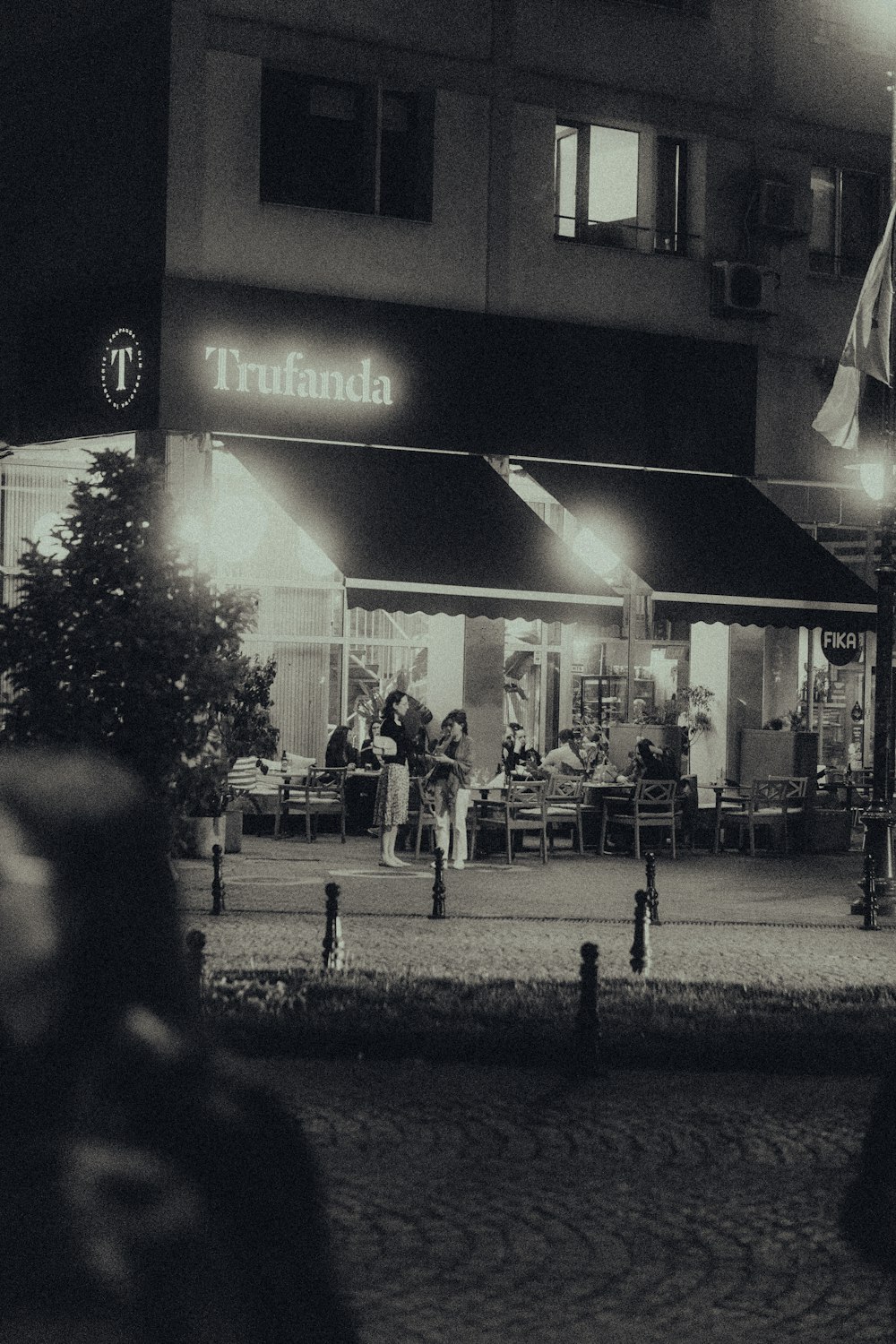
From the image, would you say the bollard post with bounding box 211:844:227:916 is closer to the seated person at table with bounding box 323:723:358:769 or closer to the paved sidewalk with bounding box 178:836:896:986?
the paved sidewalk with bounding box 178:836:896:986

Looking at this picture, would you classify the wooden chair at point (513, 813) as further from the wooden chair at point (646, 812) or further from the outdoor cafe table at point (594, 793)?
the wooden chair at point (646, 812)

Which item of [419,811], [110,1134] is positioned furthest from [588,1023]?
[419,811]

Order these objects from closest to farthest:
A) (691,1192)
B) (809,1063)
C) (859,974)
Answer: (691,1192) < (809,1063) < (859,974)

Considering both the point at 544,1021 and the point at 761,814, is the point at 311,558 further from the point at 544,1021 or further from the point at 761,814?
the point at 544,1021

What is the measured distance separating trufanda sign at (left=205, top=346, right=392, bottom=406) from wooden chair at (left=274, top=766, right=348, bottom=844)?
4.24m

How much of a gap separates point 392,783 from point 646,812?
3.80 meters

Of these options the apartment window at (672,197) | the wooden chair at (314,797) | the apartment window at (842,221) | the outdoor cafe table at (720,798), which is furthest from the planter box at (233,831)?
the apartment window at (842,221)

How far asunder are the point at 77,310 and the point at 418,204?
13.4 feet

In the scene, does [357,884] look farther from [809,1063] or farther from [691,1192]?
[691,1192]

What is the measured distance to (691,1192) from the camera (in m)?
7.48

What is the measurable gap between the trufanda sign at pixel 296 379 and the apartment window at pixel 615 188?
10.5 ft

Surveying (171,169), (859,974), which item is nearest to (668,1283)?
(859,974)

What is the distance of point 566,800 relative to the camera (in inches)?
849

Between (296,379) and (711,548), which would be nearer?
(296,379)
